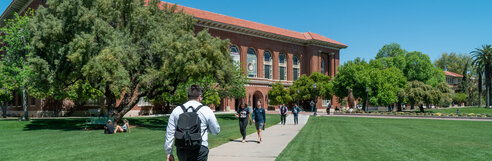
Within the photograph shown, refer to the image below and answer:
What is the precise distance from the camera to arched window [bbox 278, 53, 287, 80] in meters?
59.9

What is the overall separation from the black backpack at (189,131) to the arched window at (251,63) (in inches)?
1989

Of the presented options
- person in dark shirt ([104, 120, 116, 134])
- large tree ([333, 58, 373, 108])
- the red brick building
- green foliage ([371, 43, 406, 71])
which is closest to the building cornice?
the red brick building

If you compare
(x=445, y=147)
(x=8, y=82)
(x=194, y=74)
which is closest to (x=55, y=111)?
(x=8, y=82)

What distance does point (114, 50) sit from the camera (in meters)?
18.0

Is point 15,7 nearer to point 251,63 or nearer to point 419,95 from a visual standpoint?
point 251,63

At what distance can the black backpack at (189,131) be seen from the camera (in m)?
3.91

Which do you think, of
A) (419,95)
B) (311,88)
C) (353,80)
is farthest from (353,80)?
(419,95)

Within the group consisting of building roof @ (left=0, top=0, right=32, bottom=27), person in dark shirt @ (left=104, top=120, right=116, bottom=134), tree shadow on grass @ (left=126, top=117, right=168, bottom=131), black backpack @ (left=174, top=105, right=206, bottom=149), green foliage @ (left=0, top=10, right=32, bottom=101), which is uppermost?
building roof @ (left=0, top=0, right=32, bottom=27)

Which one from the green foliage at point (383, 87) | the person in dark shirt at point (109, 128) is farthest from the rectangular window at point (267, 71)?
the person in dark shirt at point (109, 128)

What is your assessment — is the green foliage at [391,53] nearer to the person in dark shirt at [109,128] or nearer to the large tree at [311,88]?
the large tree at [311,88]

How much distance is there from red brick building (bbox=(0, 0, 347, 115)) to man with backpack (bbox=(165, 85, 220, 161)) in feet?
143

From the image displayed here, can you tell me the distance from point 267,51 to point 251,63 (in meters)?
4.74

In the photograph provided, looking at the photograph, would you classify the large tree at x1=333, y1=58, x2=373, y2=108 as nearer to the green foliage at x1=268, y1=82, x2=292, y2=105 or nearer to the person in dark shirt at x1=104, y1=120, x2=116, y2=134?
the green foliage at x1=268, y1=82, x2=292, y2=105

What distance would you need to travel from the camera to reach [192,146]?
3936 mm
